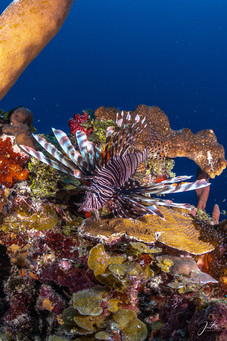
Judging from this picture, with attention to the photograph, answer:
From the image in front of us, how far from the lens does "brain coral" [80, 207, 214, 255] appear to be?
117 inches

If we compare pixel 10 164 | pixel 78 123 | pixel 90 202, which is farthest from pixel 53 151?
pixel 78 123

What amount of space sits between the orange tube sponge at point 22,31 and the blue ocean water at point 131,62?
6411cm

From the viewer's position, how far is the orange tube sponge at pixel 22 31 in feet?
11.7

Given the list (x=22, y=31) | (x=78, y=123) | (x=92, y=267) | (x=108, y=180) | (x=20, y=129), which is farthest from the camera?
(x=78, y=123)

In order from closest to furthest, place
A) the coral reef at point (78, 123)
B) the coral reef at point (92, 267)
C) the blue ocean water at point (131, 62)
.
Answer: the coral reef at point (92, 267)
the coral reef at point (78, 123)
the blue ocean water at point (131, 62)

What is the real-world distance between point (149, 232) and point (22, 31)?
3188 mm

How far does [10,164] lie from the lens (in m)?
3.69

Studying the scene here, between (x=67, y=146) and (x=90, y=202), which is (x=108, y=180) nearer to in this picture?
(x=90, y=202)

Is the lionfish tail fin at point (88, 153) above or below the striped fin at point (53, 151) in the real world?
below

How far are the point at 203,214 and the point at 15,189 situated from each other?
11.4 feet

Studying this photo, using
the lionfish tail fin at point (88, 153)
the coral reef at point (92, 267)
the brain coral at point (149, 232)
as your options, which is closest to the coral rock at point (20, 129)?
the coral reef at point (92, 267)

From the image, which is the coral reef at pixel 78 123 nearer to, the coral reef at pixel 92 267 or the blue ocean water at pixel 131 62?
the coral reef at pixel 92 267

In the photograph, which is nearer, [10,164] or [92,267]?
[92,267]

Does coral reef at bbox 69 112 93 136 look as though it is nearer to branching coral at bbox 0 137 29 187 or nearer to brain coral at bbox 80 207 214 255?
branching coral at bbox 0 137 29 187
